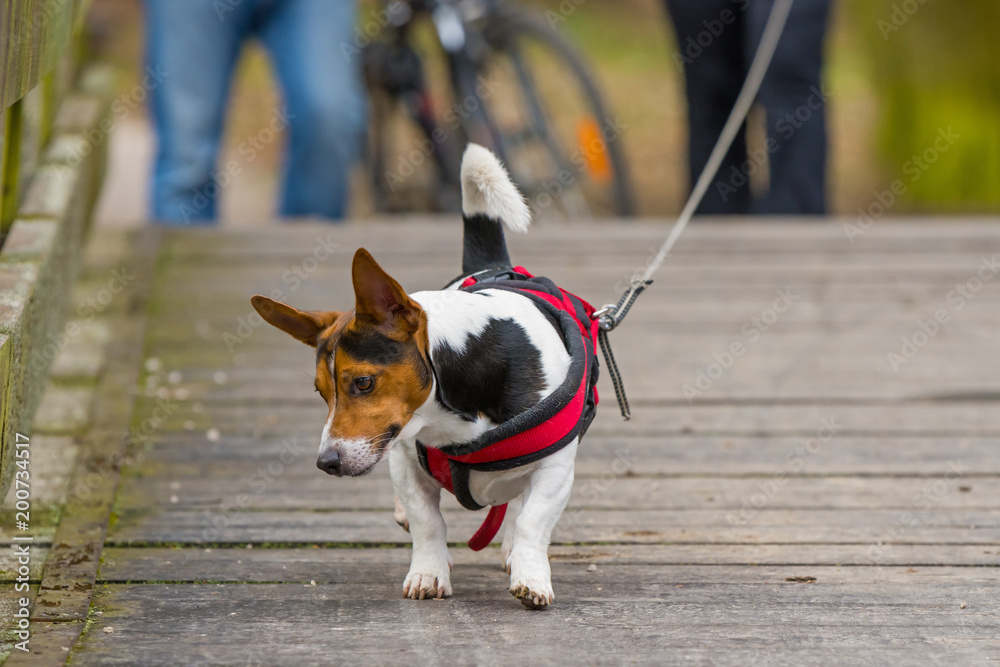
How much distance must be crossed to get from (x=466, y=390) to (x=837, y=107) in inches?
419

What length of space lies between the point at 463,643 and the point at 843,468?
133 cm

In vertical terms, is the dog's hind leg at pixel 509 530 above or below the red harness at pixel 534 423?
below

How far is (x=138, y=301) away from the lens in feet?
12.9

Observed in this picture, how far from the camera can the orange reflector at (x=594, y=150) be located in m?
5.57

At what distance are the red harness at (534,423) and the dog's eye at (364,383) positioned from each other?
237mm

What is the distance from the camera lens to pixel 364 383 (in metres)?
1.87

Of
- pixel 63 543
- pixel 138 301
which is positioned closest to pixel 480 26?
pixel 138 301

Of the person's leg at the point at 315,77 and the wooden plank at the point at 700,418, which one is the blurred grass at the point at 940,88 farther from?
the wooden plank at the point at 700,418

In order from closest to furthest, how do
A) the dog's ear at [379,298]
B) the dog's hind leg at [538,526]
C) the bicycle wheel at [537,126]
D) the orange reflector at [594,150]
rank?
the dog's ear at [379,298] → the dog's hind leg at [538,526] → the bicycle wheel at [537,126] → the orange reflector at [594,150]

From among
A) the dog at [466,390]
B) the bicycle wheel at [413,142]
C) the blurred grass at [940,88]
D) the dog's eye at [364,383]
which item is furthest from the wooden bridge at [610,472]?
the blurred grass at [940,88]

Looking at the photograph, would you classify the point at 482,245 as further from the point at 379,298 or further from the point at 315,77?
the point at 315,77

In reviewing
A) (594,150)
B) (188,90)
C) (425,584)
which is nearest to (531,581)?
(425,584)

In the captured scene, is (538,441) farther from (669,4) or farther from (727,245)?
(669,4)

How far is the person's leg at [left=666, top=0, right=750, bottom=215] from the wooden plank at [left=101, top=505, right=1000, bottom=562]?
2.48 m
